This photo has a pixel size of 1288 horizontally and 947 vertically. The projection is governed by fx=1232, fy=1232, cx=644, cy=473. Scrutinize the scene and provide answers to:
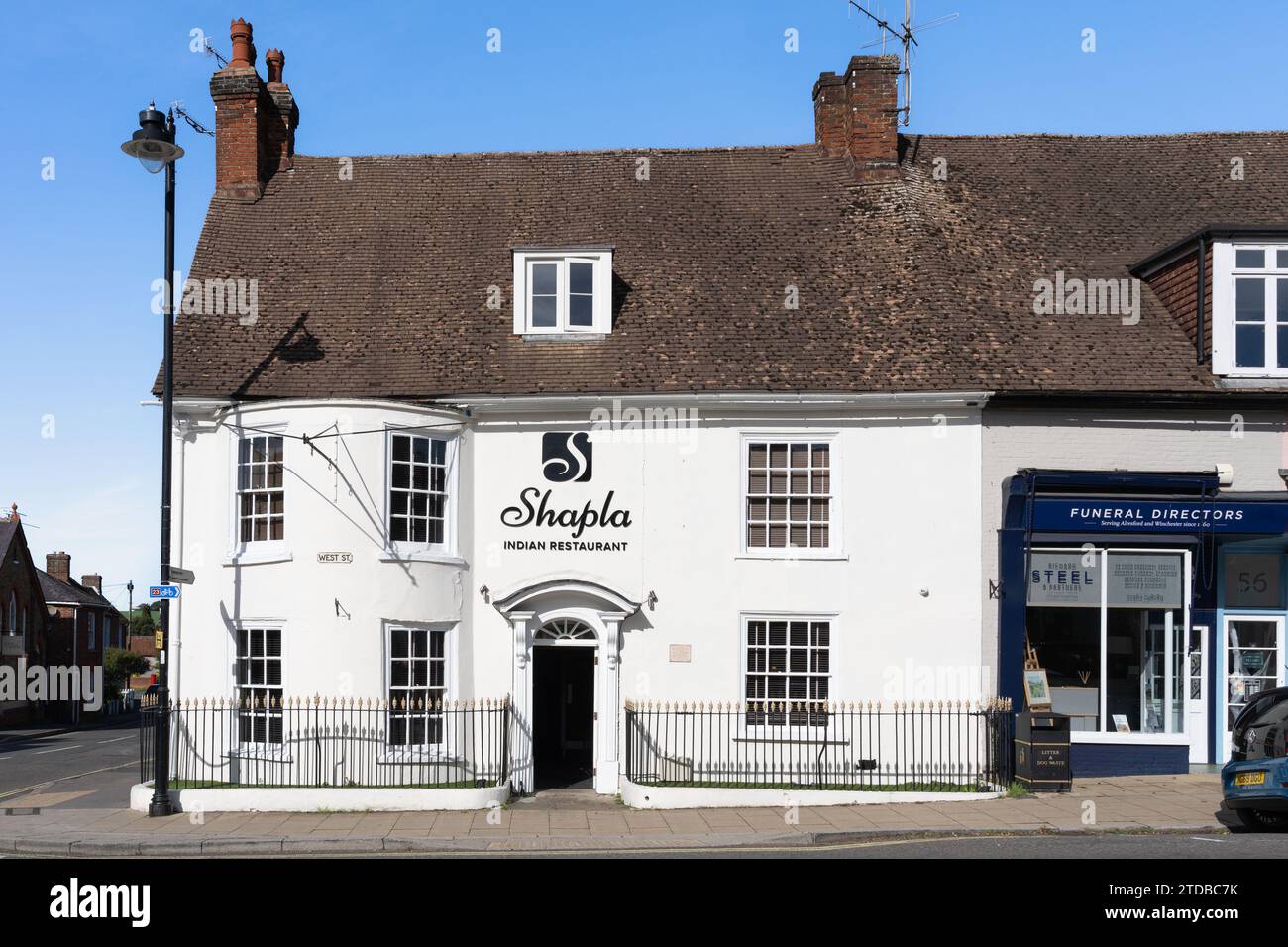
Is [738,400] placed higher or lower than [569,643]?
higher

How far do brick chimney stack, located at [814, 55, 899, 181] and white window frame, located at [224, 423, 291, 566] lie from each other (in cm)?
1092

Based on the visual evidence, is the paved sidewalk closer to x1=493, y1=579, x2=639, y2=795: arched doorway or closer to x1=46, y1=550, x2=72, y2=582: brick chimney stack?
x1=493, y1=579, x2=639, y2=795: arched doorway

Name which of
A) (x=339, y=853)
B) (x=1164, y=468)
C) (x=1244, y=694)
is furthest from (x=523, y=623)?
(x=1244, y=694)

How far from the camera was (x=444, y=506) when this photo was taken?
1828 centimetres

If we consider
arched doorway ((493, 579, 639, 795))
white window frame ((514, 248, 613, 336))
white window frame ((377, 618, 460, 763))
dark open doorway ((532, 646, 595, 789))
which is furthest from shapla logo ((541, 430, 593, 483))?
dark open doorway ((532, 646, 595, 789))

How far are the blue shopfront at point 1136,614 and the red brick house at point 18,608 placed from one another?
146 feet

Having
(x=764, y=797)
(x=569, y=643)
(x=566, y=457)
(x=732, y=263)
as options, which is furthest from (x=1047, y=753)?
(x=732, y=263)

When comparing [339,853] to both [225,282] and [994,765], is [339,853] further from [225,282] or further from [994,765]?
[225,282]

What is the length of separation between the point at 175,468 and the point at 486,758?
635 cm

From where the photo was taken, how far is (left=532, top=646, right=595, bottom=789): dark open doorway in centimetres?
1942

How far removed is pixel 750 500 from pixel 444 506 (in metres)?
4.54

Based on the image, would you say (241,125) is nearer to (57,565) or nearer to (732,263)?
(732,263)

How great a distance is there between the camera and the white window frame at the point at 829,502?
1795cm

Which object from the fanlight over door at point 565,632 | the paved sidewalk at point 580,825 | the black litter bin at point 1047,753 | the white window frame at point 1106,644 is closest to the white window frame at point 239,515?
the paved sidewalk at point 580,825
